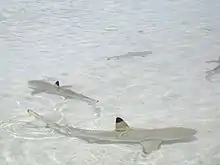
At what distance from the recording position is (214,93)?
1.78 metres

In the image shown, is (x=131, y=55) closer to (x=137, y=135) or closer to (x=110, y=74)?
(x=110, y=74)

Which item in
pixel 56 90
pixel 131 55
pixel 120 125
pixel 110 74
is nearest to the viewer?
pixel 120 125

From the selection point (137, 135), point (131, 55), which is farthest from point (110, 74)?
point (137, 135)

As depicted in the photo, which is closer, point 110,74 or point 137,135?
point 137,135

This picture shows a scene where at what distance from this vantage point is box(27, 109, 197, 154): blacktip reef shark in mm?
1396

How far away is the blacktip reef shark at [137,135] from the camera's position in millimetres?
1396

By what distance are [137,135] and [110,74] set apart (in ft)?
2.05

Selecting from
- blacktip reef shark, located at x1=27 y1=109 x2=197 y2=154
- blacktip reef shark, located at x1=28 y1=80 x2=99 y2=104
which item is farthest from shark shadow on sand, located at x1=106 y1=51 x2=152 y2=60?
blacktip reef shark, located at x1=27 y1=109 x2=197 y2=154

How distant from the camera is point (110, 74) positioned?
6.63 ft

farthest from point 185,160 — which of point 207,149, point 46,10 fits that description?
point 46,10

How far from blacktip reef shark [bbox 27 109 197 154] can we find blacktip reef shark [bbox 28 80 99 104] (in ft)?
0.90

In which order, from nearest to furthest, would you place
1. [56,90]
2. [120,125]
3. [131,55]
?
[120,125], [56,90], [131,55]

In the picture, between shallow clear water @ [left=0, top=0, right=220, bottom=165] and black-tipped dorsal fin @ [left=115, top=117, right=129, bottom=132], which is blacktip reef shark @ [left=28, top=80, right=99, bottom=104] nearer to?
shallow clear water @ [left=0, top=0, right=220, bottom=165]

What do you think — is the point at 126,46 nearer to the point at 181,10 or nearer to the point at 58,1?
the point at 181,10
